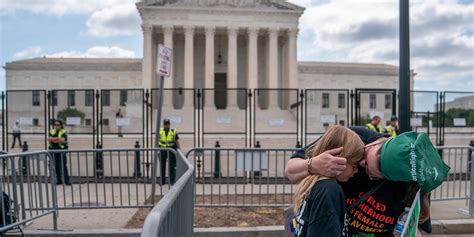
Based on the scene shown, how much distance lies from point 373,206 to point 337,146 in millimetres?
406

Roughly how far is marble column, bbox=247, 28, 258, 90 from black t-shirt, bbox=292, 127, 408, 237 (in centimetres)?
4738

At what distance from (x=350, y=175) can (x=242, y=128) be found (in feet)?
72.5

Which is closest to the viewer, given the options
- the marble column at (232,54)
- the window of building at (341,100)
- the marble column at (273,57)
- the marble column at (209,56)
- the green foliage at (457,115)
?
the green foliage at (457,115)

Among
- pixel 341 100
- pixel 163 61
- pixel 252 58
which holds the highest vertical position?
pixel 252 58

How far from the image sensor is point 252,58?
49719 millimetres

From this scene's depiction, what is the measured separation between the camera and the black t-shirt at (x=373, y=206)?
212cm

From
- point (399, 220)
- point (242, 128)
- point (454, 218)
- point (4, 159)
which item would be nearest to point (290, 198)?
point (454, 218)

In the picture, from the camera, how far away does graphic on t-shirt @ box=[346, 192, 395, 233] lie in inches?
83.4

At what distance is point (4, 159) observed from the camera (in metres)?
5.66

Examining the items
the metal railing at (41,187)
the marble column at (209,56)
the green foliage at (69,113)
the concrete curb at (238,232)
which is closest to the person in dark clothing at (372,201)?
the metal railing at (41,187)

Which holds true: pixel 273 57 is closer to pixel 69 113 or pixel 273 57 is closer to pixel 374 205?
pixel 69 113

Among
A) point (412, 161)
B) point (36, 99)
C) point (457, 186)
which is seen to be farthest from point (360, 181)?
point (36, 99)

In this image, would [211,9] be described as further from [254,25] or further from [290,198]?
[290,198]

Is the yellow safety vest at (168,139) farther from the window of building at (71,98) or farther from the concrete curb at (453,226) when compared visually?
the window of building at (71,98)
